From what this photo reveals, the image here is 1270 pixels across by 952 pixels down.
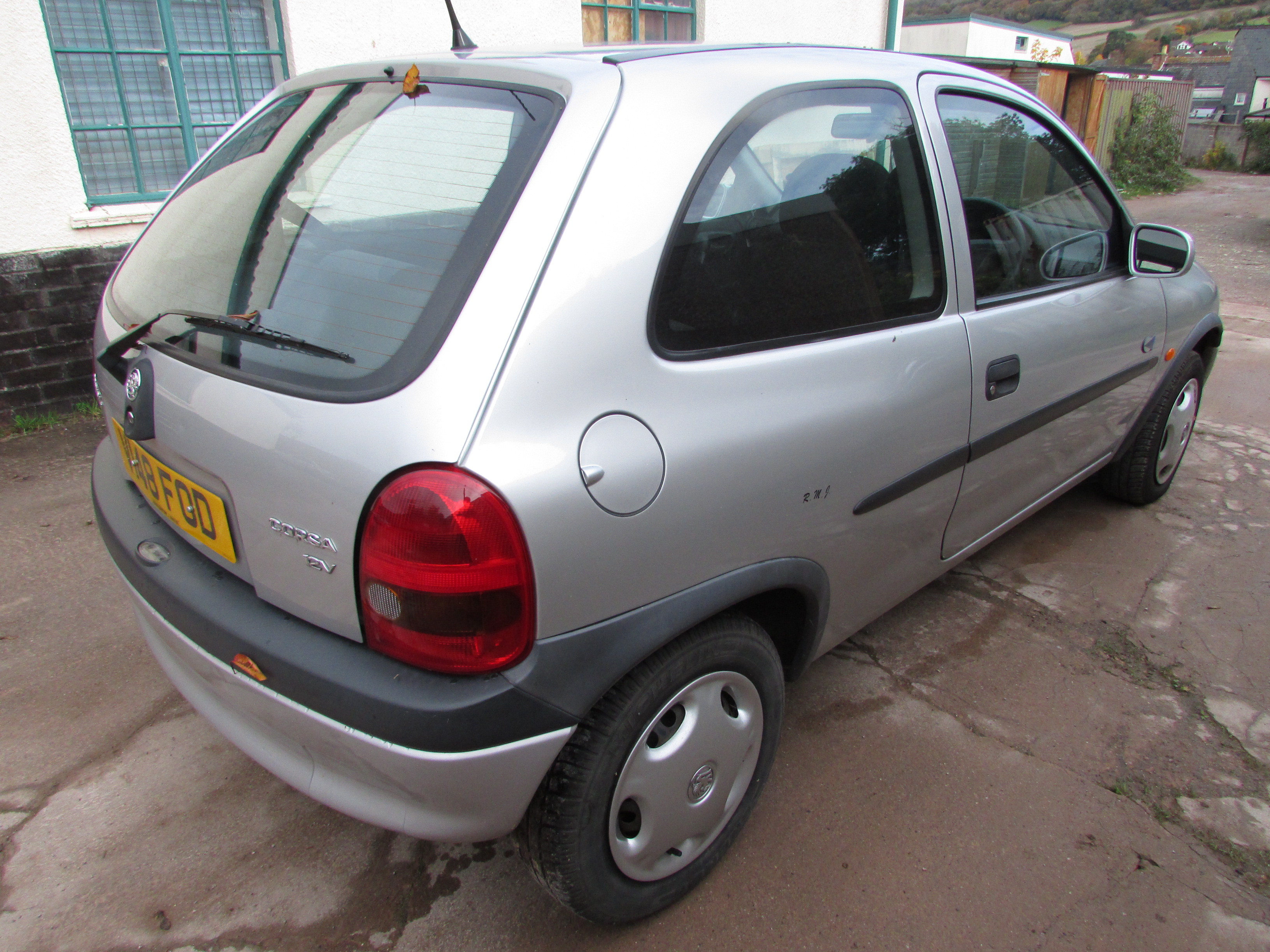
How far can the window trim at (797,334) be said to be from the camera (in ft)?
4.91

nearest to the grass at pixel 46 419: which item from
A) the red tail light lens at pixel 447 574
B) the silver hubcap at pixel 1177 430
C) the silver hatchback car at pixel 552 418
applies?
the silver hatchback car at pixel 552 418

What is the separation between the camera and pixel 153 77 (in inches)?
186

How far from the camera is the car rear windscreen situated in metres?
1.41

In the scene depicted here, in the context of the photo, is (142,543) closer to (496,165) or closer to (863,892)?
(496,165)

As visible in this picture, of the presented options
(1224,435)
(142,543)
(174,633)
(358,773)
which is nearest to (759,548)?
(358,773)

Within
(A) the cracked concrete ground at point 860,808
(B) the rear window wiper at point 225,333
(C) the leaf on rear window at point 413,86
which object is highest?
(C) the leaf on rear window at point 413,86

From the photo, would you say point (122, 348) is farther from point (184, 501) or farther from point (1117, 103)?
point (1117, 103)

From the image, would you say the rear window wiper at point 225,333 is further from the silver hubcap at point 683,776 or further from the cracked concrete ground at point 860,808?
the cracked concrete ground at point 860,808

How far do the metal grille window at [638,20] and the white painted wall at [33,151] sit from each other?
Answer: 3.79 metres

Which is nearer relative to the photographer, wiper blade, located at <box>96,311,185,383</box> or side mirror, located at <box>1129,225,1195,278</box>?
wiper blade, located at <box>96,311,185,383</box>

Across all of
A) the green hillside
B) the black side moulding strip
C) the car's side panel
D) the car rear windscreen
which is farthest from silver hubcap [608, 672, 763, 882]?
the green hillside

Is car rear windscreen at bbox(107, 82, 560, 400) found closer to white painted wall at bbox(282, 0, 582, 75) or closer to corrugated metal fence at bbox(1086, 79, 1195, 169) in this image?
white painted wall at bbox(282, 0, 582, 75)

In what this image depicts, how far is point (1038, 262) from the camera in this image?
2.46 metres

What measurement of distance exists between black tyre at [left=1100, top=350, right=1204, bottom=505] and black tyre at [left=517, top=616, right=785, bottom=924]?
2.37 metres
